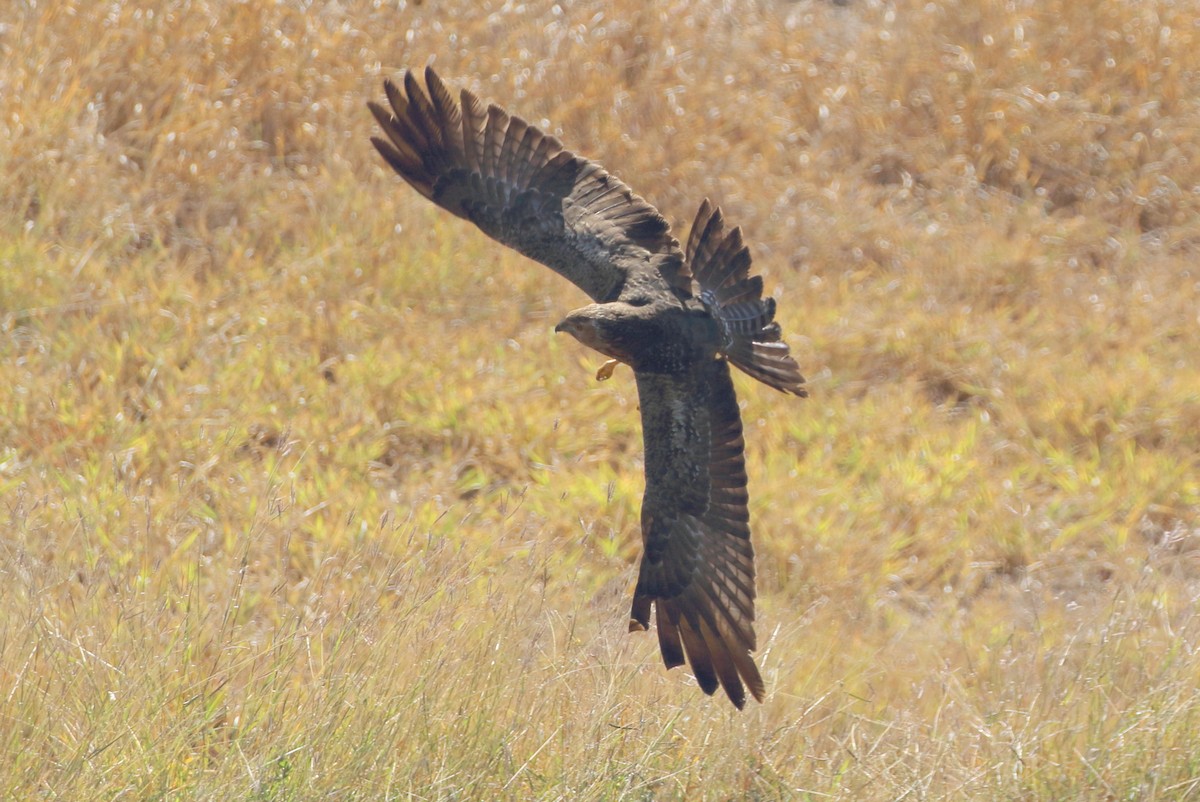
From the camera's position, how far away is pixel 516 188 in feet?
15.9

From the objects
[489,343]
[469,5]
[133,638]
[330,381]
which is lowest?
[133,638]

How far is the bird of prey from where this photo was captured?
429 cm

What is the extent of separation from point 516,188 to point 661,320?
75cm

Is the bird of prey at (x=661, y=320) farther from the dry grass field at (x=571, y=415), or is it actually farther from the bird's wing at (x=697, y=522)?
the dry grass field at (x=571, y=415)

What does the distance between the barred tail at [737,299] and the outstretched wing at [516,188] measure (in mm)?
101

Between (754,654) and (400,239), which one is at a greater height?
(400,239)

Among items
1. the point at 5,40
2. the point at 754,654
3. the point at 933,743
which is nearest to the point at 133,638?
the point at 754,654

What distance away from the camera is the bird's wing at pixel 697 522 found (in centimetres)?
426

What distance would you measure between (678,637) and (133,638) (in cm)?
143

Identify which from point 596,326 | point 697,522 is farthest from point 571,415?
point 596,326

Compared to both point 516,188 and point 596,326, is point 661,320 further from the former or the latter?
point 516,188

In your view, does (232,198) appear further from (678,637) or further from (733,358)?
(678,637)

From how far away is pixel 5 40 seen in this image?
6922 millimetres

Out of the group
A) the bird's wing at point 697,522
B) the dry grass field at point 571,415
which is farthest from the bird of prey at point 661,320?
the dry grass field at point 571,415
